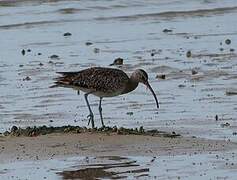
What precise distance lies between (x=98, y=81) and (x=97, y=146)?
5.64 ft

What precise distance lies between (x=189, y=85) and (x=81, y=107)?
2231mm

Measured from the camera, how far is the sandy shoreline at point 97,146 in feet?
34.6

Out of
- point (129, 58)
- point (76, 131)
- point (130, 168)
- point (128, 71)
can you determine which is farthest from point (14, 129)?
point (129, 58)

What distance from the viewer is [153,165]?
9.95 metres

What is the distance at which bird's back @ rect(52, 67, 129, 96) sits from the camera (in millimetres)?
12438

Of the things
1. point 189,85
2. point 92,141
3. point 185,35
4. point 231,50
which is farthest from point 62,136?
point 185,35

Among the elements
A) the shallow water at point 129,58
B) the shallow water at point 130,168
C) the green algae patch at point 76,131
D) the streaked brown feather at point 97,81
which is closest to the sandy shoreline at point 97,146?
the green algae patch at point 76,131

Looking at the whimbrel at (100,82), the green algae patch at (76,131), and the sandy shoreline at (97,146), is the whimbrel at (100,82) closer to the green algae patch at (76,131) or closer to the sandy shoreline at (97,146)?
the green algae patch at (76,131)

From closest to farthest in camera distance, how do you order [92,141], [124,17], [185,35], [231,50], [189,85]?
[92,141], [189,85], [231,50], [185,35], [124,17]

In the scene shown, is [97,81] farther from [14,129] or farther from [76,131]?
[14,129]

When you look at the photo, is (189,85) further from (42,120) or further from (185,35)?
(185,35)

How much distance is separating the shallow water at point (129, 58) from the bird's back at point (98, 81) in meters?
0.51

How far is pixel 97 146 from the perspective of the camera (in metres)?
10.9

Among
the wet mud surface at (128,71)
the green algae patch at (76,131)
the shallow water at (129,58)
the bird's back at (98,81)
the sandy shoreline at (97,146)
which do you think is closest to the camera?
the wet mud surface at (128,71)
